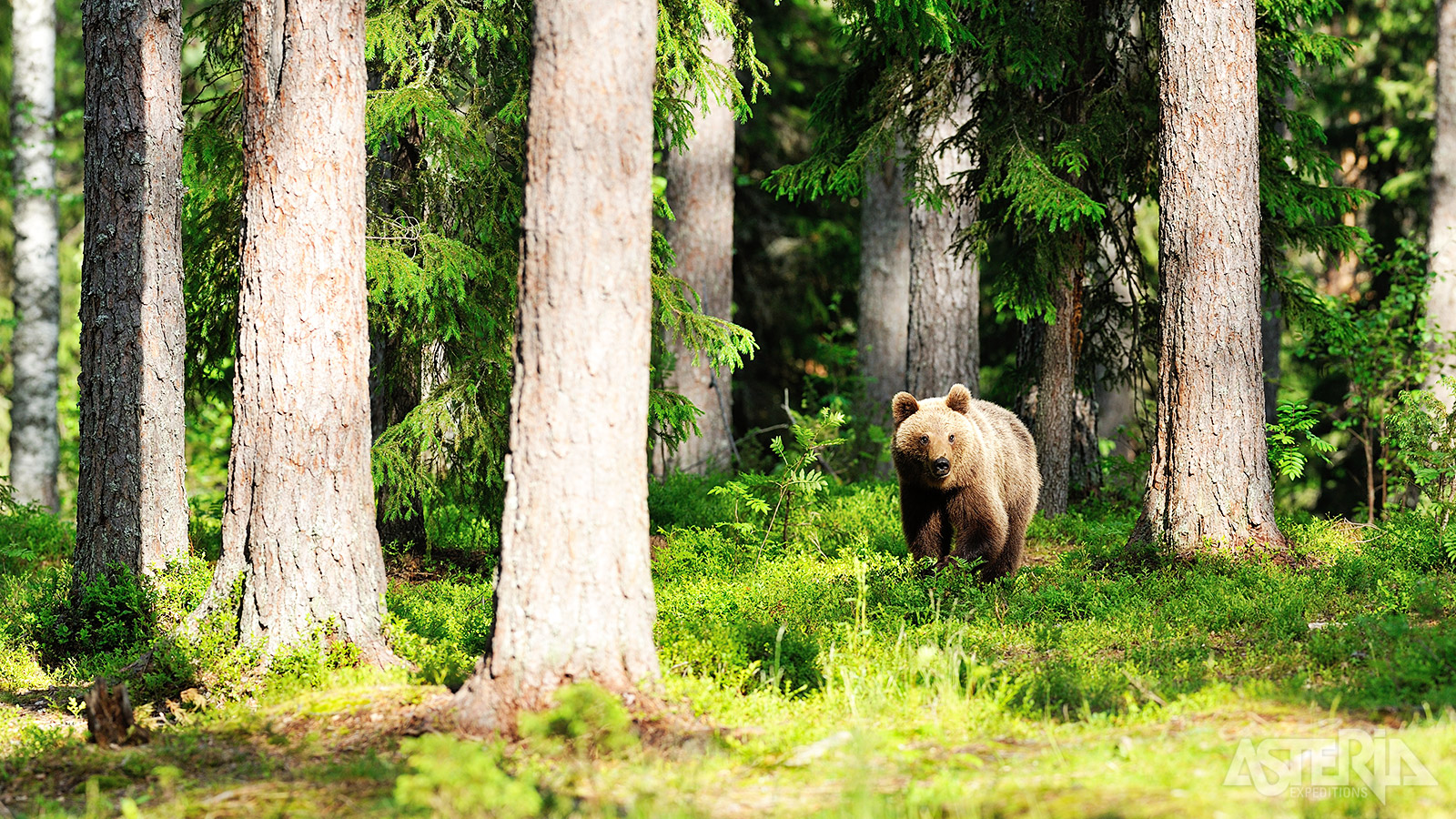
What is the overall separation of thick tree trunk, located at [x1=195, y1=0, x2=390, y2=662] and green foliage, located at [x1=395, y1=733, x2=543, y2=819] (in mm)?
2398

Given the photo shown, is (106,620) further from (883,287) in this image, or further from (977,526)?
(883,287)

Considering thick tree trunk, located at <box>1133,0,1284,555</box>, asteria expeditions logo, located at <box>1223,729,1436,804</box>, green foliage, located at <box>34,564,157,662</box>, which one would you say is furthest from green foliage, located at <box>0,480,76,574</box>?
asteria expeditions logo, located at <box>1223,729,1436,804</box>

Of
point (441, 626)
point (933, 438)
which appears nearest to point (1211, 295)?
point (933, 438)

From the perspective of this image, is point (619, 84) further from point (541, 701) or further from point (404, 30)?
point (404, 30)

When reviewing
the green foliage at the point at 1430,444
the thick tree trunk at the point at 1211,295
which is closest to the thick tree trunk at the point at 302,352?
the thick tree trunk at the point at 1211,295

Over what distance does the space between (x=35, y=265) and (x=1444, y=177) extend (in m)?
18.6

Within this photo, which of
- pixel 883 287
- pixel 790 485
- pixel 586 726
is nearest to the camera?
pixel 586 726

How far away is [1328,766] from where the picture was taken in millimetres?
4207

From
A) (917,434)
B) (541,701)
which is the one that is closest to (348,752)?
(541,701)

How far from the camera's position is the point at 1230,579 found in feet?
24.8

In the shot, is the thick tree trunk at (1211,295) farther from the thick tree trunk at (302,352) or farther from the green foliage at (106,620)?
the green foliage at (106,620)

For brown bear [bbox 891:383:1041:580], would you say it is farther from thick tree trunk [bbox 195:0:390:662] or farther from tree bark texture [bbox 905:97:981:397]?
thick tree trunk [bbox 195:0:390:662]

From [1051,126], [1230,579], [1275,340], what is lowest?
[1230,579]

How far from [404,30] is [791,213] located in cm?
1161
